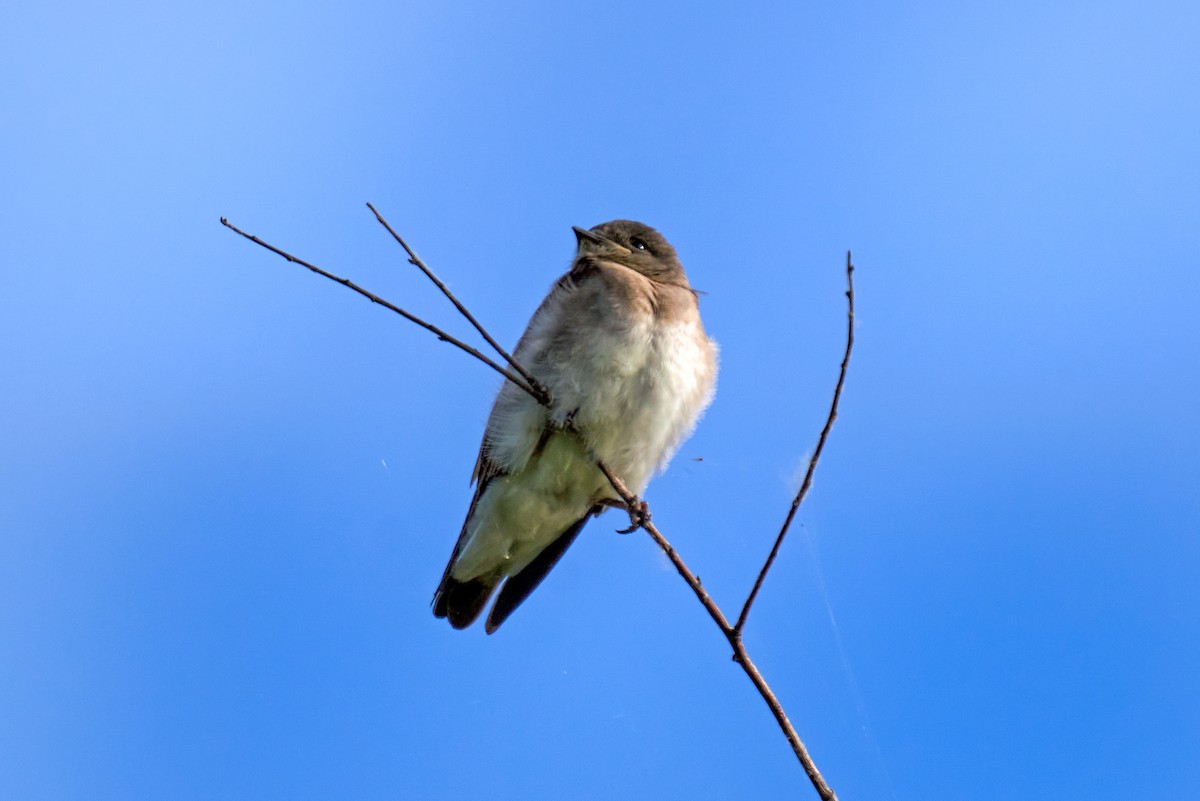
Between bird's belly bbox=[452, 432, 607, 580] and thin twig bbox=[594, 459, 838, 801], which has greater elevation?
bird's belly bbox=[452, 432, 607, 580]

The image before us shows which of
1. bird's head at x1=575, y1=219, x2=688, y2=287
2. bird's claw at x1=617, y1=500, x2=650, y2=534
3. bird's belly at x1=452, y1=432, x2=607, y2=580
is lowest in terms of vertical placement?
bird's claw at x1=617, y1=500, x2=650, y2=534

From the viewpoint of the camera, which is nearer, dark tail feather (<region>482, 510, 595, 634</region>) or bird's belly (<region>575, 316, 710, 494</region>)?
bird's belly (<region>575, 316, 710, 494</region>)

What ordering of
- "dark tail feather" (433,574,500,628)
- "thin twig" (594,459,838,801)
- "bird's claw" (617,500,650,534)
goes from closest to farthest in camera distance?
"thin twig" (594,459,838,801), "bird's claw" (617,500,650,534), "dark tail feather" (433,574,500,628)

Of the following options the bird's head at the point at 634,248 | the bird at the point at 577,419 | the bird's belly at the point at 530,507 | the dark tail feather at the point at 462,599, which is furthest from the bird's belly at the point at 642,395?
the dark tail feather at the point at 462,599

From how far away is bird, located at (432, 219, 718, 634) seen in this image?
16.3ft

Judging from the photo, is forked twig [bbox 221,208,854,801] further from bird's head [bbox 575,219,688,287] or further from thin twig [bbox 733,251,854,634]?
bird's head [bbox 575,219,688,287]

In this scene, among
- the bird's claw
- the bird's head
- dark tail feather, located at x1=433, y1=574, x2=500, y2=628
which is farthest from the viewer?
the bird's head

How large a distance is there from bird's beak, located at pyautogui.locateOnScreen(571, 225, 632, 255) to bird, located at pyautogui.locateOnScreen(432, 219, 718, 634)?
0.28ft

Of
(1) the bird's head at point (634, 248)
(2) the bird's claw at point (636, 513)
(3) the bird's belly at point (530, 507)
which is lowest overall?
(2) the bird's claw at point (636, 513)

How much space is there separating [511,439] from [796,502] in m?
2.10

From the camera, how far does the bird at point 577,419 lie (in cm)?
495

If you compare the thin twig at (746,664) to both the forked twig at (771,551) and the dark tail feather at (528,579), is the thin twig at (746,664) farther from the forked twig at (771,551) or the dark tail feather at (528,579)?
the dark tail feather at (528,579)

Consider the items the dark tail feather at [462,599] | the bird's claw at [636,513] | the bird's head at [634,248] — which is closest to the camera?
the bird's claw at [636,513]

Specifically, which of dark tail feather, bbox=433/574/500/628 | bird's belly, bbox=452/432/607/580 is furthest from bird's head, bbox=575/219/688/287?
dark tail feather, bbox=433/574/500/628
